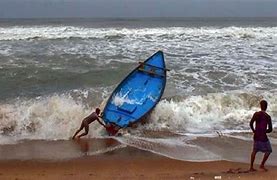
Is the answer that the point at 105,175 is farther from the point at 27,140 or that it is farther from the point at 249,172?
the point at 27,140

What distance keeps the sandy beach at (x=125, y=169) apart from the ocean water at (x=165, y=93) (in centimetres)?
49

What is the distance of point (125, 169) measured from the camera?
7.60 meters

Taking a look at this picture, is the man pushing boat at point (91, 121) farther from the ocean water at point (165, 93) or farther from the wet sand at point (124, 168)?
the wet sand at point (124, 168)

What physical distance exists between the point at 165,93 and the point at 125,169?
18.7 ft

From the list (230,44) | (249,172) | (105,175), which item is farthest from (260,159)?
(230,44)

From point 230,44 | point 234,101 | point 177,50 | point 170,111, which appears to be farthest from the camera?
point 230,44

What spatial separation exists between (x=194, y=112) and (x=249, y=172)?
4.55 meters

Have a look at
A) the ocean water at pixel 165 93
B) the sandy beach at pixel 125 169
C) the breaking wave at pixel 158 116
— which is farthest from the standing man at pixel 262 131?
the breaking wave at pixel 158 116

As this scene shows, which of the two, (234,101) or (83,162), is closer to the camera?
(83,162)

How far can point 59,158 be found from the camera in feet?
27.1

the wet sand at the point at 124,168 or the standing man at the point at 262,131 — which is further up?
the standing man at the point at 262,131

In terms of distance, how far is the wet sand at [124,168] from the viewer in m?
7.02

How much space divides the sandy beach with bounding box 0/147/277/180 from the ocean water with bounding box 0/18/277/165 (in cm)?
49

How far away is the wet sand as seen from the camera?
276 inches
